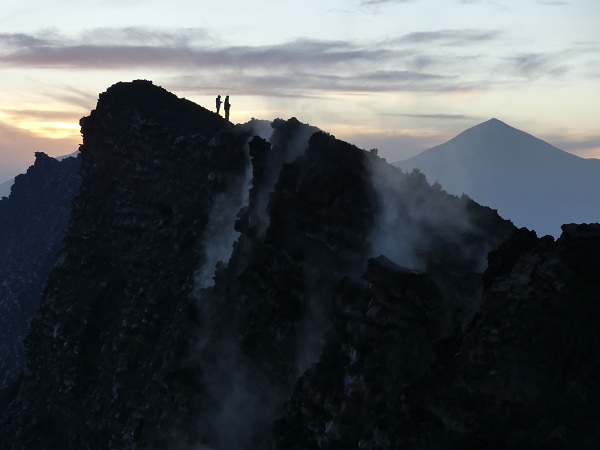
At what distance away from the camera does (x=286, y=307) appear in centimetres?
6562

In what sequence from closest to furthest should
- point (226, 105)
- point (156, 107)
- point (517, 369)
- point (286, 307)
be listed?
point (517, 369)
point (286, 307)
point (156, 107)
point (226, 105)

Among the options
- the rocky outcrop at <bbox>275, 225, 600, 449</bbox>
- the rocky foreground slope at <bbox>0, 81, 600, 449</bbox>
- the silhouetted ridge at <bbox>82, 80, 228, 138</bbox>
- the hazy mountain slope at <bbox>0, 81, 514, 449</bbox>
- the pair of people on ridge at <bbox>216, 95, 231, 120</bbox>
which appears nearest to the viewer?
the rocky outcrop at <bbox>275, 225, 600, 449</bbox>

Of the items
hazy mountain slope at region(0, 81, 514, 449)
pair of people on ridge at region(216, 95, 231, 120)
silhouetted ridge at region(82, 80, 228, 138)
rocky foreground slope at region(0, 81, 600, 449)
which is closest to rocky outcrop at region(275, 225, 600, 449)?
rocky foreground slope at region(0, 81, 600, 449)

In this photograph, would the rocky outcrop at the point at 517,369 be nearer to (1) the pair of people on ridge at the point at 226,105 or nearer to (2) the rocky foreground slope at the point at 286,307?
(2) the rocky foreground slope at the point at 286,307

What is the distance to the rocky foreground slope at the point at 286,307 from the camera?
38406 mm

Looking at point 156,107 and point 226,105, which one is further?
point 226,105

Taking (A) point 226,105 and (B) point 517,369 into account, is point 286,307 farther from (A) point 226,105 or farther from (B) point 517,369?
(A) point 226,105

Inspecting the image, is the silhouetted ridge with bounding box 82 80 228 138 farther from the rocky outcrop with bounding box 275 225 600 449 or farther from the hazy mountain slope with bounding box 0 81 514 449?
the rocky outcrop with bounding box 275 225 600 449

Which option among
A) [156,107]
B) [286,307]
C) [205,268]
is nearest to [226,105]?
[156,107]

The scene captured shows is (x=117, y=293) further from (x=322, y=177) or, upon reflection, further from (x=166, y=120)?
(x=322, y=177)

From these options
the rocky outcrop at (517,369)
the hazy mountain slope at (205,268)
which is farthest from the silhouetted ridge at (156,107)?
the rocky outcrop at (517,369)

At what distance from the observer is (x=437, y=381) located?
131 feet

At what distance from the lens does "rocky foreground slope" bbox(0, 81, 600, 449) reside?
126 ft

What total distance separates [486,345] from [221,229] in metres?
50.5
